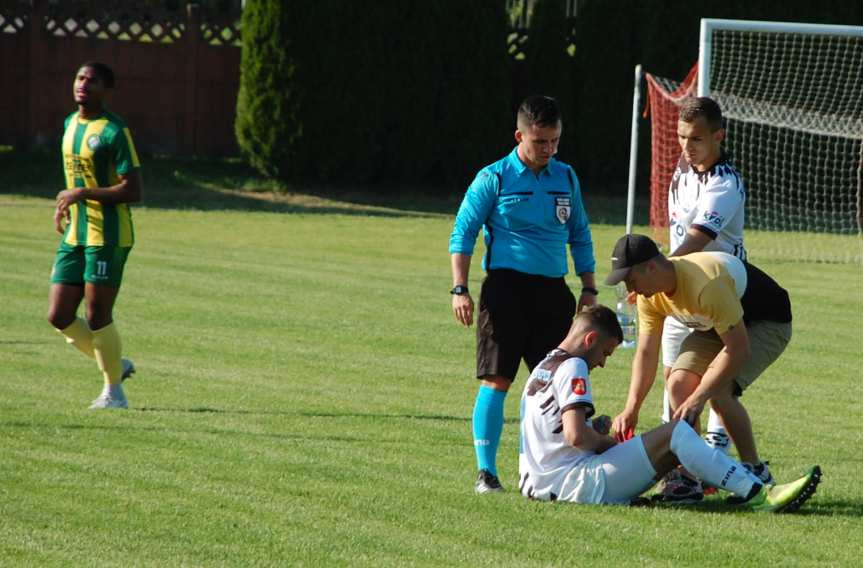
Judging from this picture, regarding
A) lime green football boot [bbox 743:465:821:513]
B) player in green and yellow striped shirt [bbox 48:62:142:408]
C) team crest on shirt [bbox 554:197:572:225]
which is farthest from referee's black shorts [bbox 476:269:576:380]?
player in green and yellow striped shirt [bbox 48:62:142:408]

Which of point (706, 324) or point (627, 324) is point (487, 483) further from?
point (627, 324)

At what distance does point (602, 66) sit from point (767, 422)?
22299 mm

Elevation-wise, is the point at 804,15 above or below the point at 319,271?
above

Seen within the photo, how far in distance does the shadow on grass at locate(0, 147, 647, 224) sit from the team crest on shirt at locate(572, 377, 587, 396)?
2106cm

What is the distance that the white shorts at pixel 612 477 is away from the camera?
7.02 meters

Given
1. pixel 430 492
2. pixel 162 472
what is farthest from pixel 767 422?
pixel 162 472

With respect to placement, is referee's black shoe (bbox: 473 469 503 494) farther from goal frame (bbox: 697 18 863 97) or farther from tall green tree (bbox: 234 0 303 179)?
tall green tree (bbox: 234 0 303 179)

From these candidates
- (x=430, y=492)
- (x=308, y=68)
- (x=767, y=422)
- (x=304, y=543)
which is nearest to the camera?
(x=304, y=543)

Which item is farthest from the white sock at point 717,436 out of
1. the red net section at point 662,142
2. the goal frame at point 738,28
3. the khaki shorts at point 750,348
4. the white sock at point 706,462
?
the red net section at point 662,142

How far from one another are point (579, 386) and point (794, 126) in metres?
20.0

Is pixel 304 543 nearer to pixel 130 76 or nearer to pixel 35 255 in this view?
pixel 35 255

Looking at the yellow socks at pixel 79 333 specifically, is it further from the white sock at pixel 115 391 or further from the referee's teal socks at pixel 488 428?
the referee's teal socks at pixel 488 428

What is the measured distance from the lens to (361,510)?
7016 mm

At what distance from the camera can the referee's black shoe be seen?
24.4 feet
